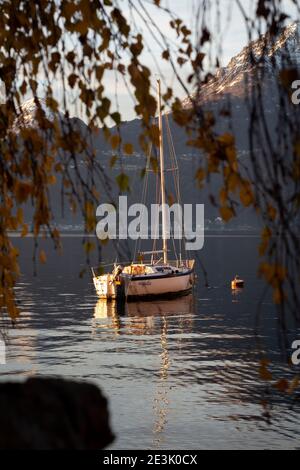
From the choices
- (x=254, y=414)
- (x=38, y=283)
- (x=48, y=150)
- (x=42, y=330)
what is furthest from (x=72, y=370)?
(x=38, y=283)

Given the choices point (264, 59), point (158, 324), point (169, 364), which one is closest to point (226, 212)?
point (264, 59)

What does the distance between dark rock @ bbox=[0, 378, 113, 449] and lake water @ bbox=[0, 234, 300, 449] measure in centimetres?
819

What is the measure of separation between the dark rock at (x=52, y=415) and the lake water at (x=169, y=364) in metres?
8.19

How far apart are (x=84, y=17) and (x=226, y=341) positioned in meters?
61.0

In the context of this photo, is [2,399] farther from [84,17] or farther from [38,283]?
[38,283]

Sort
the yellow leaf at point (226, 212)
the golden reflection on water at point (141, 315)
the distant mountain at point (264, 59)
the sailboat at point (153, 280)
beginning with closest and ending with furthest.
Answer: the distant mountain at point (264, 59), the yellow leaf at point (226, 212), the golden reflection on water at point (141, 315), the sailboat at point (153, 280)

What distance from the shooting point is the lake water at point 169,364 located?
36844 millimetres

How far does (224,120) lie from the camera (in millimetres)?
4391

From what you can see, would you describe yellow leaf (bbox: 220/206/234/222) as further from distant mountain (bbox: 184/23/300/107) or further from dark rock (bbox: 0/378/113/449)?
dark rock (bbox: 0/378/113/449)

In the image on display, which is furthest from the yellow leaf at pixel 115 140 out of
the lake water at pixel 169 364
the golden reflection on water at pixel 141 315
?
the golden reflection on water at pixel 141 315

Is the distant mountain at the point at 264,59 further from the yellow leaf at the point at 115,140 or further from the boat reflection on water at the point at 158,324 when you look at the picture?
the boat reflection on water at the point at 158,324

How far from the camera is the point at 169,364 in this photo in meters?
53.5

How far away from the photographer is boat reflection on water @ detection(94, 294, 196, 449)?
40694 millimetres
